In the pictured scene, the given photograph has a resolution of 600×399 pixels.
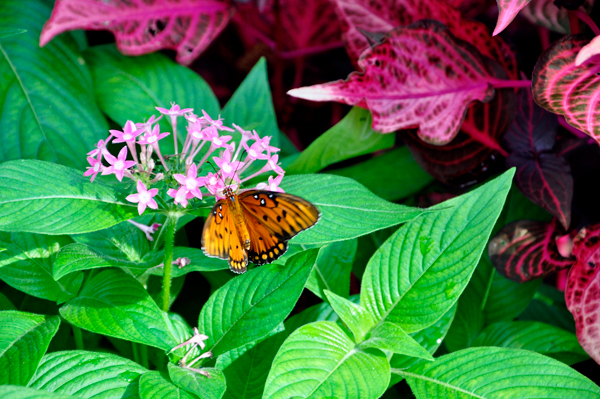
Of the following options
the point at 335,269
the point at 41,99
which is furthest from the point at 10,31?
the point at 335,269

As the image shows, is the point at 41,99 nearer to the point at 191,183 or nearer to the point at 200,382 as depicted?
the point at 191,183

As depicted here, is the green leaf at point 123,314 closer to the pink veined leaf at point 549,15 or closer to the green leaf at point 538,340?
the green leaf at point 538,340

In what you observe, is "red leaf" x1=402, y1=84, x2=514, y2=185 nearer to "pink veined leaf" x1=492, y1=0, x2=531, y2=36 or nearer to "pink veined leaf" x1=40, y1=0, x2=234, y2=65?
"pink veined leaf" x1=492, y1=0, x2=531, y2=36

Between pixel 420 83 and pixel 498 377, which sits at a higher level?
pixel 420 83

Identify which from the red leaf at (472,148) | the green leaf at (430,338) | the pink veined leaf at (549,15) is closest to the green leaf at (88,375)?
the green leaf at (430,338)

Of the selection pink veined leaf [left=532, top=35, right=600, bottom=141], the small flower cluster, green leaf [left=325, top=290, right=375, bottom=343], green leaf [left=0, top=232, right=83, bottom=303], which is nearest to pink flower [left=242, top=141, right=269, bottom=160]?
the small flower cluster

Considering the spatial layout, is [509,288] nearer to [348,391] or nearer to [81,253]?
[348,391]
